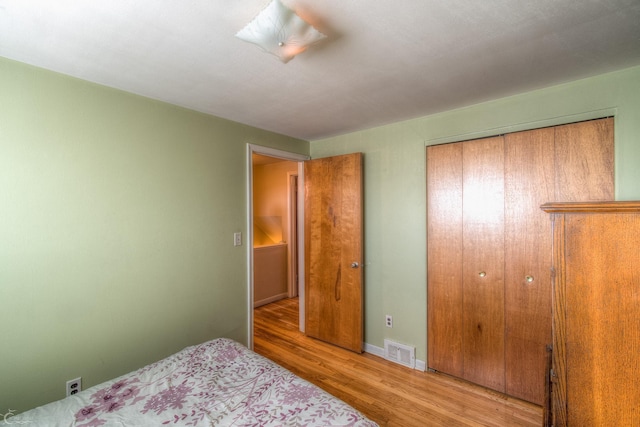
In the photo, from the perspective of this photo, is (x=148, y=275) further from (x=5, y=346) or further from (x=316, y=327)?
(x=316, y=327)

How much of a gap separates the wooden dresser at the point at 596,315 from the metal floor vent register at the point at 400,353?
1708mm

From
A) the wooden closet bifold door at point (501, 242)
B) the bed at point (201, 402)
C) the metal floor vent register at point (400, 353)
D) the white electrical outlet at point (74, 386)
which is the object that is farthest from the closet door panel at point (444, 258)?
the white electrical outlet at point (74, 386)

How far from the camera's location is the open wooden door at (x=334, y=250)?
9.62 feet

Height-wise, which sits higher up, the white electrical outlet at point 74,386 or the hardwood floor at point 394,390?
the white electrical outlet at point 74,386

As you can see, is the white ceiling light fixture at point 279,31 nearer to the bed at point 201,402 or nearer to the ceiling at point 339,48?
the ceiling at point 339,48

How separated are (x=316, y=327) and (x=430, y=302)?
4.44ft

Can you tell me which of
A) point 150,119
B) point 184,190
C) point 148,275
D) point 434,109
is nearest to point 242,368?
point 148,275

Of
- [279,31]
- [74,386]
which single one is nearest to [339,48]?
[279,31]

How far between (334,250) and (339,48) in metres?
2.04

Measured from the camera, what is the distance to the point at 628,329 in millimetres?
876

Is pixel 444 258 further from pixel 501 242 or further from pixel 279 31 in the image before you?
pixel 279 31

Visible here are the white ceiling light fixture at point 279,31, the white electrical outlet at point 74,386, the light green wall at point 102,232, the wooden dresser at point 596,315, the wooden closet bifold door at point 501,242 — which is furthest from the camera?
the wooden closet bifold door at point 501,242

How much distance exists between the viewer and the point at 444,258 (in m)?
2.47

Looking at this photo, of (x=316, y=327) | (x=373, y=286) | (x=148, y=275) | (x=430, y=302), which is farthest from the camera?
(x=316, y=327)
